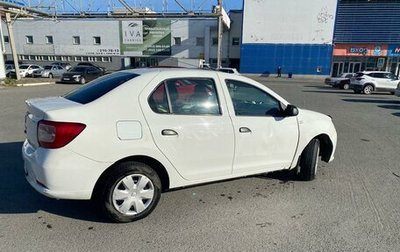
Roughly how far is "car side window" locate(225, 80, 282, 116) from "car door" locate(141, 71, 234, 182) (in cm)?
23

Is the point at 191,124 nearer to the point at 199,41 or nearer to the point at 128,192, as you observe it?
the point at 128,192

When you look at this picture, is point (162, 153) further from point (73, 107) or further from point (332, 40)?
point (332, 40)

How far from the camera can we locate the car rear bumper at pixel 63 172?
9.16 ft

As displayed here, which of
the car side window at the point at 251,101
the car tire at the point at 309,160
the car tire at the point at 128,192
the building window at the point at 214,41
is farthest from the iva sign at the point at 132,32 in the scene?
the car tire at the point at 128,192

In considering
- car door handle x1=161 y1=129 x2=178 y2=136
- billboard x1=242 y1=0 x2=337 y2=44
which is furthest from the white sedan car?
billboard x1=242 y1=0 x2=337 y2=44

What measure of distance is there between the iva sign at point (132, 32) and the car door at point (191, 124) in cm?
4446

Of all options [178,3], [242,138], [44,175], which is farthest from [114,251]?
[178,3]

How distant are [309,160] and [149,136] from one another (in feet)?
8.20

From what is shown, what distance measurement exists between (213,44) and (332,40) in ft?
54.7

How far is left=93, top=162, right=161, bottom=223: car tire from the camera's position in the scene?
3051 millimetres

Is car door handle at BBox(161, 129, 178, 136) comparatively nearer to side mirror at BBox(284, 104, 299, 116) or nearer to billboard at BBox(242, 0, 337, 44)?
side mirror at BBox(284, 104, 299, 116)

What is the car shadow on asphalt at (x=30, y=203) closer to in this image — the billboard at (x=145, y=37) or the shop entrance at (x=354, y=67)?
the billboard at (x=145, y=37)

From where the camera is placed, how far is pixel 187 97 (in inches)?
134

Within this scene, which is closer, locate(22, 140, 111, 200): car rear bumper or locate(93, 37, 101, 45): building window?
locate(22, 140, 111, 200): car rear bumper
